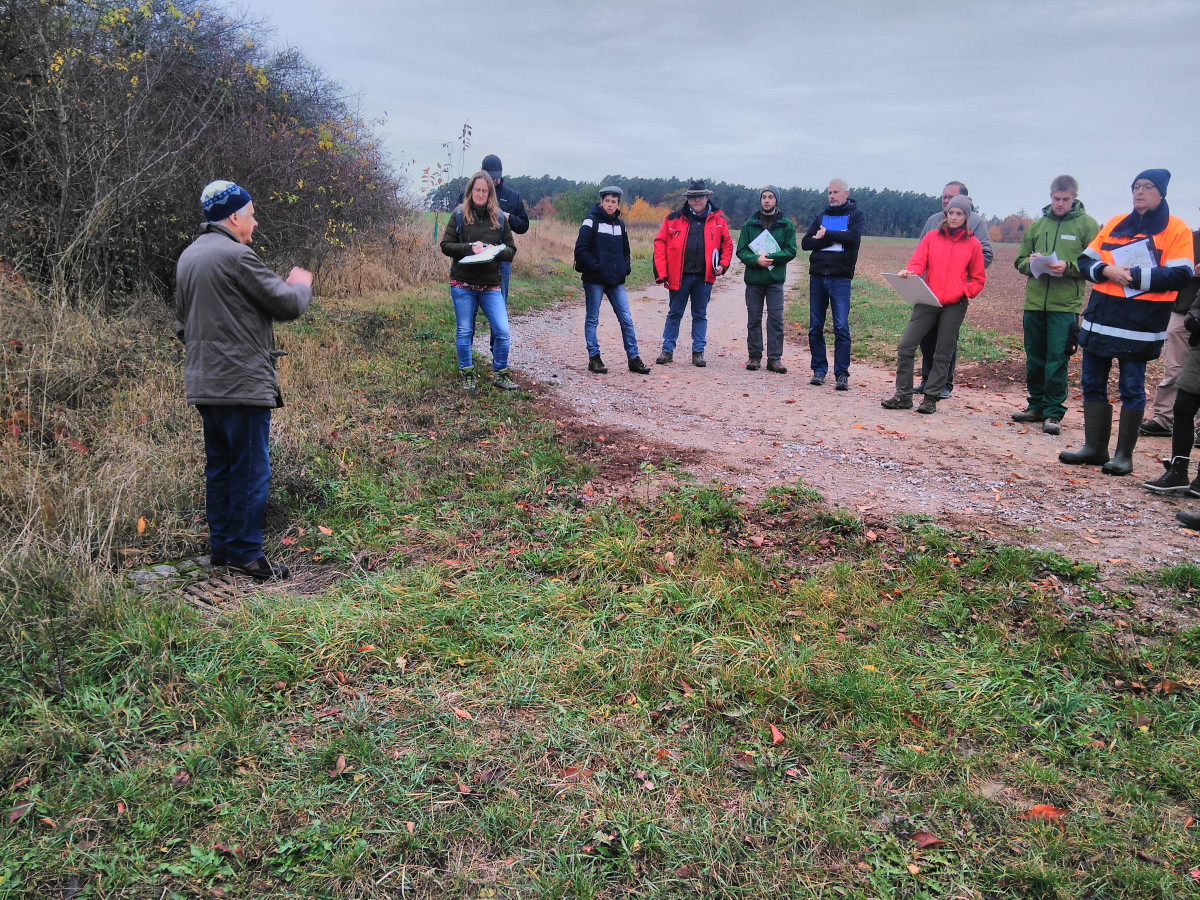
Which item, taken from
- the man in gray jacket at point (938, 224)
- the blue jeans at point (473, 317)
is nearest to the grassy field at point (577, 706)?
the blue jeans at point (473, 317)

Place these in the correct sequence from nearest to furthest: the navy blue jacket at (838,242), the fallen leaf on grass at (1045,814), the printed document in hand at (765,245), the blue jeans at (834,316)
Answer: the fallen leaf on grass at (1045,814) < the navy blue jacket at (838,242) < the blue jeans at (834,316) < the printed document in hand at (765,245)

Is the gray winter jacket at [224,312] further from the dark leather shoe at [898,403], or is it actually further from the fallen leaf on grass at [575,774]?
the dark leather shoe at [898,403]

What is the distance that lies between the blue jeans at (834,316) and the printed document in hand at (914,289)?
0.94 metres

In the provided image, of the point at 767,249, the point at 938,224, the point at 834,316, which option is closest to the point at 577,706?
the point at 834,316

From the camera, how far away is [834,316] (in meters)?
8.48

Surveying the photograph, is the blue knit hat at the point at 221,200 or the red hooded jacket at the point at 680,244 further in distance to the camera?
the red hooded jacket at the point at 680,244

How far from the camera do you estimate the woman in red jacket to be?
24.2 feet

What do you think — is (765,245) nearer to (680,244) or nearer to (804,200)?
(680,244)

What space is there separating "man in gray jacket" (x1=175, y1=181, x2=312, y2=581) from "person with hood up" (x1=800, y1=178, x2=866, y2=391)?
6.21 metres

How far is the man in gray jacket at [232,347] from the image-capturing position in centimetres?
382

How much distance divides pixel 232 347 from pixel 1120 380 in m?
6.12

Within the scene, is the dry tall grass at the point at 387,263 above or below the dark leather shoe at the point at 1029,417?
above

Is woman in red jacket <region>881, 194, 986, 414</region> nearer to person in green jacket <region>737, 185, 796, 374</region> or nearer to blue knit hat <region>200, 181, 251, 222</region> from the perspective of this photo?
person in green jacket <region>737, 185, 796, 374</region>

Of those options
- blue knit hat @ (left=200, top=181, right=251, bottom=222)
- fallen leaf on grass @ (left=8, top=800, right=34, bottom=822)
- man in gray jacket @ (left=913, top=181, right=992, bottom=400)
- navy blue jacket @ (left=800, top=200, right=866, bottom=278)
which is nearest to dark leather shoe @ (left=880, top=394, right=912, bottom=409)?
man in gray jacket @ (left=913, top=181, right=992, bottom=400)
